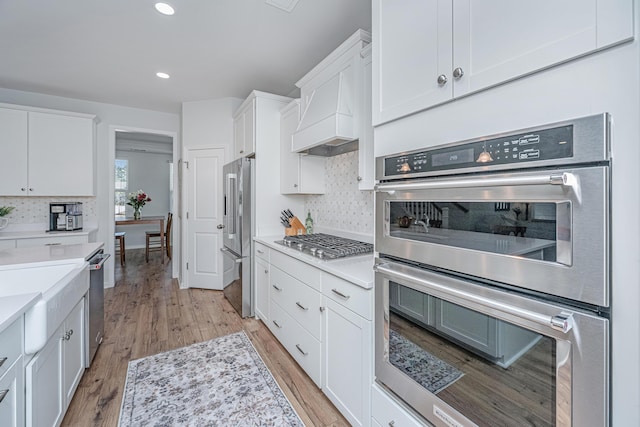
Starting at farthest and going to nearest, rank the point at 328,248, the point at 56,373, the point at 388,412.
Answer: the point at 328,248
the point at 56,373
the point at 388,412

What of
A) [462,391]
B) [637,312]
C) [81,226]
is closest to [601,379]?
[637,312]

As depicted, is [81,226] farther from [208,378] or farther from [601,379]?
[601,379]

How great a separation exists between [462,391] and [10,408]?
1622 mm

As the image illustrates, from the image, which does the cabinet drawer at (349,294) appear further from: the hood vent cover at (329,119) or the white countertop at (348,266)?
the hood vent cover at (329,119)

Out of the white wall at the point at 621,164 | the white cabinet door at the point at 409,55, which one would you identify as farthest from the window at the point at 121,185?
the white wall at the point at 621,164

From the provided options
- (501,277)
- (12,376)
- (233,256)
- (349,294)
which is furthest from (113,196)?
(501,277)

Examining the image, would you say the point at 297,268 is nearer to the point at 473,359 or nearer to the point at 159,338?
the point at 473,359

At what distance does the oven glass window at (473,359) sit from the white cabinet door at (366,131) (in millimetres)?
884

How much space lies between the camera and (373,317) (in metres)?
1.37

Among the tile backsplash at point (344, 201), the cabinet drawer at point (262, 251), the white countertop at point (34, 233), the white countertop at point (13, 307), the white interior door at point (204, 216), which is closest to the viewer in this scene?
the white countertop at point (13, 307)

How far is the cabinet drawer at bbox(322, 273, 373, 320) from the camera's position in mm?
1395

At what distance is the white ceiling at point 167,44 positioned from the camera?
2102 millimetres

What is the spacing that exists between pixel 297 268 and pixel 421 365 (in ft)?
3.72

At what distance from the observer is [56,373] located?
1.46 meters
